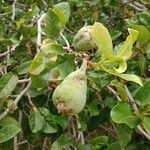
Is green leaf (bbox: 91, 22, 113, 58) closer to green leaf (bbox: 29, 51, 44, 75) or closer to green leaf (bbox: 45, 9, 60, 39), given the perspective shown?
green leaf (bbox: 29, 51, 44, 75)

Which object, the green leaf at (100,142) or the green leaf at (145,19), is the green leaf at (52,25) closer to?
the green leaf at (100,142)

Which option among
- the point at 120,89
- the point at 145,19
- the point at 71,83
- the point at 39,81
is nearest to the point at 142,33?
the point at 145,19

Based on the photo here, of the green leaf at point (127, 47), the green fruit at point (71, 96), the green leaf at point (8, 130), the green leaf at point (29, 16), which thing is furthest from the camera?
the green leaf at point (29, 16)

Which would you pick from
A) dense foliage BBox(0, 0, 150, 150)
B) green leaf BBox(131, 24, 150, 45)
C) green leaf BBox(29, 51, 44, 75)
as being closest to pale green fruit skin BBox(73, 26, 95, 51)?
dense foliage BBox(0, 0, 150, 150)

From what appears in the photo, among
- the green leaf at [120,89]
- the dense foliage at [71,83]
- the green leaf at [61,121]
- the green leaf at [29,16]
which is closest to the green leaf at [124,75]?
the dense foliage at [71,83]

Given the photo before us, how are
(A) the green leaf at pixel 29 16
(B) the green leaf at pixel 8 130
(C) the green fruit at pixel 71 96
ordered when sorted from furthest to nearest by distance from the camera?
1. (A) the green leaf at pixel 29 16
2. (B) the green leaf at pixel 8 130
3. (C) the green fruit at pixel 71 96

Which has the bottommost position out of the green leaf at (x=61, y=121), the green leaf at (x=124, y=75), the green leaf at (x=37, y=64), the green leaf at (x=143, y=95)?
the green leaf at (x=61, y=121)

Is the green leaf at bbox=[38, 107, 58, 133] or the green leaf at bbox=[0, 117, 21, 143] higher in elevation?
the green leaf at bbox=[0, 117, 21, 143]
